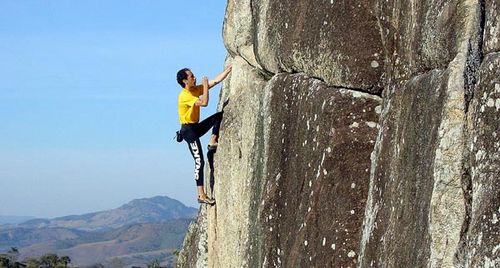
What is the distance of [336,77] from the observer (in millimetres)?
13250

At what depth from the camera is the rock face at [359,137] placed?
9.18 m

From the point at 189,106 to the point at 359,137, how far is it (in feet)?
21.5

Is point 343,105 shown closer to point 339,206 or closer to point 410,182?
point 339,206

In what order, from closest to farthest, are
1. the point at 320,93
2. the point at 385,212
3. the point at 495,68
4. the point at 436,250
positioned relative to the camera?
the point at 495,68 → the point at 436,250 → the point at 385,212 → the point at 320,93

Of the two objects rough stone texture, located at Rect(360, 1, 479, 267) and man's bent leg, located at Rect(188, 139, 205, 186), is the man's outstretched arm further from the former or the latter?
rough stone texture, located at Rect(360, 1, 479, 267)

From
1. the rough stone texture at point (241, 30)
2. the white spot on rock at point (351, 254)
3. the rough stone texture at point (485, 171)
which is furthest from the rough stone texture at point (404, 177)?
the rough stone texture at point (241, 30)

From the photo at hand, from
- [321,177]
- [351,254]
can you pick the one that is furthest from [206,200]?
[351,254]

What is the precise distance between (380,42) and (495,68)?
4.24 meters

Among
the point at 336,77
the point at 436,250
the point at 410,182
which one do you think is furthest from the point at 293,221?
the point at 436,250

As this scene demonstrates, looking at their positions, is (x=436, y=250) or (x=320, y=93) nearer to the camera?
(x=436, y=250)

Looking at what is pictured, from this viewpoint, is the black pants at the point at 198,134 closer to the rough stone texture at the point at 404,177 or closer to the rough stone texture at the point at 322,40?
the rough stone texture at the point at 322,40

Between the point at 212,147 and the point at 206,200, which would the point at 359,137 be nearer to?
the point at 212,147

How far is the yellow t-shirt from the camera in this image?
18.6 m

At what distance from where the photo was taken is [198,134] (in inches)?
750
